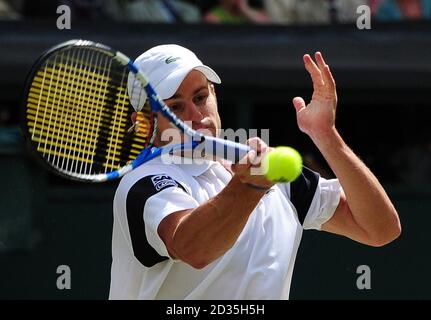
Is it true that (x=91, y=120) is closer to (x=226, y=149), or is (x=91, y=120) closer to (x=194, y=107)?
(x=194, y=107)

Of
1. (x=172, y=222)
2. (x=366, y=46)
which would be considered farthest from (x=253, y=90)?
(x=172, y=222)

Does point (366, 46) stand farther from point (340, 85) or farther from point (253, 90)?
point (253, 90)

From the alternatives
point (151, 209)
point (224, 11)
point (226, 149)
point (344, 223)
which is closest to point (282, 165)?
point (226, 149)

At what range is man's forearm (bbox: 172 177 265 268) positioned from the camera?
2.73 metres

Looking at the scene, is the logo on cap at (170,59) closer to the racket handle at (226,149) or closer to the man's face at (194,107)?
the man's face at (194,107)

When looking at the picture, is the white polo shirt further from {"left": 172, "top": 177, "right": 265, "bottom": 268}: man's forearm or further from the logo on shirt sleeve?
{"left": 172, "top": 177, "right": 265, "bottom": 268}: man's forearm

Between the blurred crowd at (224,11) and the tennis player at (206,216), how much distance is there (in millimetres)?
3618

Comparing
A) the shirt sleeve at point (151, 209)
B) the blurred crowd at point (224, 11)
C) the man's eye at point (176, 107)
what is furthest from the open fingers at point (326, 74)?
the blurred crowd at point (224, 11)

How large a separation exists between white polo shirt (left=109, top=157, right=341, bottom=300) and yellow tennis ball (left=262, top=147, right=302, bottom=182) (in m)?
Answer: 0.35

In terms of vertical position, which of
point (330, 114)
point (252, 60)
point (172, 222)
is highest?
point (252, 60)

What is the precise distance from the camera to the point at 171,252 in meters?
2.84

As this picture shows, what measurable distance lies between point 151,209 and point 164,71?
0.41m

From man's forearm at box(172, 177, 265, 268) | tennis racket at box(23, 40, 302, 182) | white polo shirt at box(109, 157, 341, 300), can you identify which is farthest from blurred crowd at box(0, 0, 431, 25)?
man's forearm at box(172, 177, 265, 268)

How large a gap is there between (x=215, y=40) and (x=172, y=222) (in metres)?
3.47
